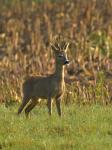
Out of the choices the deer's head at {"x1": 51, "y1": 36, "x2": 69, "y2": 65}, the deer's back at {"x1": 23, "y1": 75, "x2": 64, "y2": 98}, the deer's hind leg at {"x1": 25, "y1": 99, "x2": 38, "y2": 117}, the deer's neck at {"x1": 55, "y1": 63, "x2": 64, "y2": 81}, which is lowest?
the deer's hind leg at {"x1": 25, "y1": 99, "x2": 38, "y2": 117}

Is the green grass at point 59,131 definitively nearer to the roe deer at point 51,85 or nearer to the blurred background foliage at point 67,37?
the roe deer at point 51,85

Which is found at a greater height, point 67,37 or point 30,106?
point 67,37

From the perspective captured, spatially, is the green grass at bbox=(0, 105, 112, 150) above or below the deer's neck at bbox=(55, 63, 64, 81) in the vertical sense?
below

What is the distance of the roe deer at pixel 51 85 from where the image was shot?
1456 cm

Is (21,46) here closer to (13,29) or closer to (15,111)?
(13,29)

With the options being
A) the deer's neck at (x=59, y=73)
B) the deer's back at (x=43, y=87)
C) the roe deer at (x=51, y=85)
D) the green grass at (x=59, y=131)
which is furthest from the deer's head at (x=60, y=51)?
the green grass at (x=59, y=131)

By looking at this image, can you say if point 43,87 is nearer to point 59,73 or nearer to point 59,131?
point 59,73

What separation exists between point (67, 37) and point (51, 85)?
9187 millimetres

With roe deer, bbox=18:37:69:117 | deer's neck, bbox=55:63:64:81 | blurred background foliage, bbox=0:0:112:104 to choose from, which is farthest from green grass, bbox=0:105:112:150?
blurred background foliage, bbox=0:0:112:104

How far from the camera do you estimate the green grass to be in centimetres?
1187

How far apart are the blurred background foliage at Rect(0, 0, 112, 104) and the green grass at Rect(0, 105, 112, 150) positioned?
2.61 metres

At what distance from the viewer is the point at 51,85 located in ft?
48.2

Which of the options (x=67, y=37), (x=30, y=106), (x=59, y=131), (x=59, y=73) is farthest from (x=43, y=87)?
(x=67, y=37)

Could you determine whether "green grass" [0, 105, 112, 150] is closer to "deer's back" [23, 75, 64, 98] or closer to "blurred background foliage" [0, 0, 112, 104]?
"deer's back" [23, 75, 64, 98]
